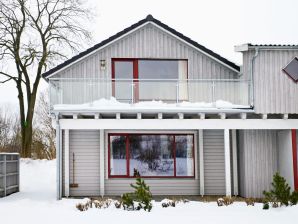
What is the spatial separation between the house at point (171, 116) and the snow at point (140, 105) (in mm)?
37

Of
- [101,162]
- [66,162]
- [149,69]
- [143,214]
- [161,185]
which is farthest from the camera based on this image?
[149,69]

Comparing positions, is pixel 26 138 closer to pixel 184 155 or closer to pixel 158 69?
pixel 158 69

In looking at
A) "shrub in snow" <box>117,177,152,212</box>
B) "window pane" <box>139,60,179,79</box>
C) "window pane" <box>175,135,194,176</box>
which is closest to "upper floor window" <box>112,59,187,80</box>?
"window pane" <box>139,60,179,79</box>

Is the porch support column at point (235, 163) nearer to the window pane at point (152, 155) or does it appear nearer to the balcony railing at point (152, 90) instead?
the balcony railing at point (152, 90)

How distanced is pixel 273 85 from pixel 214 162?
3.89 m

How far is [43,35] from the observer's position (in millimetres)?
32469

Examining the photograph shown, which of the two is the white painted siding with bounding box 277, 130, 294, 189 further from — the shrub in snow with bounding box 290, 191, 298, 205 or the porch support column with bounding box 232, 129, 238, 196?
the shrub in snow with bounding box 290, 191, 298, 205

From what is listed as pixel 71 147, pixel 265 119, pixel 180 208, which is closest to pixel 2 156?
pixel 71 147

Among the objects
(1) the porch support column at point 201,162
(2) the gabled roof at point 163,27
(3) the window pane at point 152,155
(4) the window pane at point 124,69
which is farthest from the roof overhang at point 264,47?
(3) the window pane at point 152,155

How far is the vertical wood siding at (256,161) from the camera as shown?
18438 mm

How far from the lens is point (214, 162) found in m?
19.4

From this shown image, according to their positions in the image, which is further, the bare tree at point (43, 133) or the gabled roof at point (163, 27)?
the bare tree at point (43, 133)

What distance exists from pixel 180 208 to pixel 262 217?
273 cm

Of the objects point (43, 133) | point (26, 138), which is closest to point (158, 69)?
point (26, 138)
